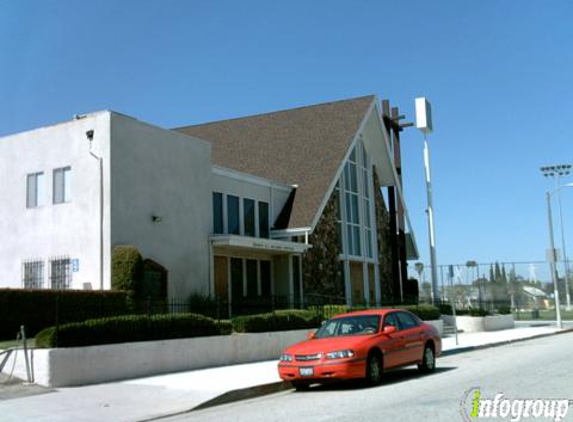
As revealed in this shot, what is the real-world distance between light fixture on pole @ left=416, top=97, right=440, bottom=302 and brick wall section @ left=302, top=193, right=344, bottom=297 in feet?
20.9

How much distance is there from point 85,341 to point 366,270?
23467mm

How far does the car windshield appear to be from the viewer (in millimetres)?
15219

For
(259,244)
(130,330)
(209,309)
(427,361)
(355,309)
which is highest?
(259,244)

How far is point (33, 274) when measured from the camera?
2375 cm

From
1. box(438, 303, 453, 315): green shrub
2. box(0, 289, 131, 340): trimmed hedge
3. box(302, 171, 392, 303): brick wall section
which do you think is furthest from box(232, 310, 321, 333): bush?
box(438, 303, 453, 315): green shrub

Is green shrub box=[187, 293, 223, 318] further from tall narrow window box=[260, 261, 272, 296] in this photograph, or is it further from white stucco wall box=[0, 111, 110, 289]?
tall narrow window box=[260, 261, 272, 296]

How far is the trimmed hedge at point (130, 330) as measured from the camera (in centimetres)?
1580

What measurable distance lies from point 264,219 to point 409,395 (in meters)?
19.3

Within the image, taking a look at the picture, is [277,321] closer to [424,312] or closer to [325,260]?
[424,312]

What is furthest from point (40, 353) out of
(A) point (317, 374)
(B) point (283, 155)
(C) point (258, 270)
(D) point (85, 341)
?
(B) point (283, 155)

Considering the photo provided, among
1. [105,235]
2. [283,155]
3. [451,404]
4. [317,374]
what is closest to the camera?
[451,404]

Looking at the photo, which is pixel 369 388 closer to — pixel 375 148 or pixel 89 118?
pixel 89 118

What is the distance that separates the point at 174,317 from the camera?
1855cm

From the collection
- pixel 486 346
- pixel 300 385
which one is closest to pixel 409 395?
pixel 300 385
